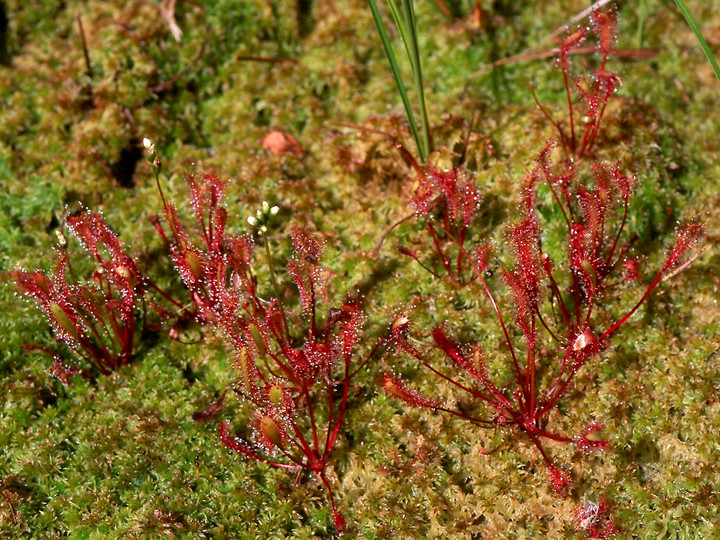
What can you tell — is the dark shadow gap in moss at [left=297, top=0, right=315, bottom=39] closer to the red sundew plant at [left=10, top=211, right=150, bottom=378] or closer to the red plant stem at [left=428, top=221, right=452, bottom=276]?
the red plant stem at [left=428, top=221, right=452, bottom=276]

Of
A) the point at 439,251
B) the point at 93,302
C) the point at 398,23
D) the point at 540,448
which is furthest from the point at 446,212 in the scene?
the point at 93,302

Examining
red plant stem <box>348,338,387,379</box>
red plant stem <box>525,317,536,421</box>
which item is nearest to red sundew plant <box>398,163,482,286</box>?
red plant stem <box>348,338,387,379</box>

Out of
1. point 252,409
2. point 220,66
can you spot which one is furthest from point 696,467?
point 220,66

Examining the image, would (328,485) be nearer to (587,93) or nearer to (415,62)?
(415,62)

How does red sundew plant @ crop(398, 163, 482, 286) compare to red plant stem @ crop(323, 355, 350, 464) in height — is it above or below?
above

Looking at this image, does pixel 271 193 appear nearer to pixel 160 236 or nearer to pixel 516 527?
pixel 160 236

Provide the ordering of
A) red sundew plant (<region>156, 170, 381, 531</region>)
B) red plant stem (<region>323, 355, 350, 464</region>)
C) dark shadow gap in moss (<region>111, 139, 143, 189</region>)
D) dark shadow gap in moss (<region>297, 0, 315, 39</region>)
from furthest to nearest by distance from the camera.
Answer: dark shadow gap in moss (<region>297, 0, 315, 39</region>)
dark shadow gap in moss (<region>111, 139, 143, 189</region>)
red plant stem (<region>323, 355, 350, 464</region>)
red sundew plant (<region>156, 170, 381, 531</region>)

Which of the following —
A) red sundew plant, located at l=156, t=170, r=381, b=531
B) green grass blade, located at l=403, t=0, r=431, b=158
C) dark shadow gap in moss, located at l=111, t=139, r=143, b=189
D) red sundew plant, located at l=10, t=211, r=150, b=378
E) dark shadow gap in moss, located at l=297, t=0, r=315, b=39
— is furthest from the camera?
dark shadow gap in moss, located at l=297, t=0, r=315, b=39
